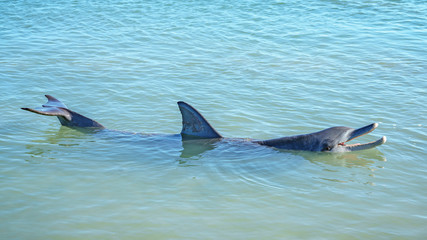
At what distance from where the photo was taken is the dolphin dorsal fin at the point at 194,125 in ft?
27.0

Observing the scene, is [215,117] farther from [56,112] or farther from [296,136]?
[56,112]

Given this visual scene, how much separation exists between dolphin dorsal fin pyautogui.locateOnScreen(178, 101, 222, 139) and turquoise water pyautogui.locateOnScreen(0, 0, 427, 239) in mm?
308

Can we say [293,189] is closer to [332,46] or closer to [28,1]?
[332,46]

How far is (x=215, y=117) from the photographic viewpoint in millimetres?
10078

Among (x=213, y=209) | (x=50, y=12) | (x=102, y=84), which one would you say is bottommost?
(x=213, y=209)

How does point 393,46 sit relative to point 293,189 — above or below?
above

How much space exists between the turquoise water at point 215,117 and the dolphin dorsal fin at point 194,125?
0.31 m

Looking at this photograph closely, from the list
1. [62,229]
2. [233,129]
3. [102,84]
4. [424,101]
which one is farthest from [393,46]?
[62,229]

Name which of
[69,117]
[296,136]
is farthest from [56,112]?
[296,136]

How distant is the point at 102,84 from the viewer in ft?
38.4

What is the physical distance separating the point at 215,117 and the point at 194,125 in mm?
1631

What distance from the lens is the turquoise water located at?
6.41 metres

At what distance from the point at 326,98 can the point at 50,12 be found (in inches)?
459

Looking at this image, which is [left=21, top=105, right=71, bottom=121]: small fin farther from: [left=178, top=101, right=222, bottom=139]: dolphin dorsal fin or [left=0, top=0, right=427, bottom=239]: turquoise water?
[left=178, top=101, right=222, bottom=139]: dolphin dorsal fin
